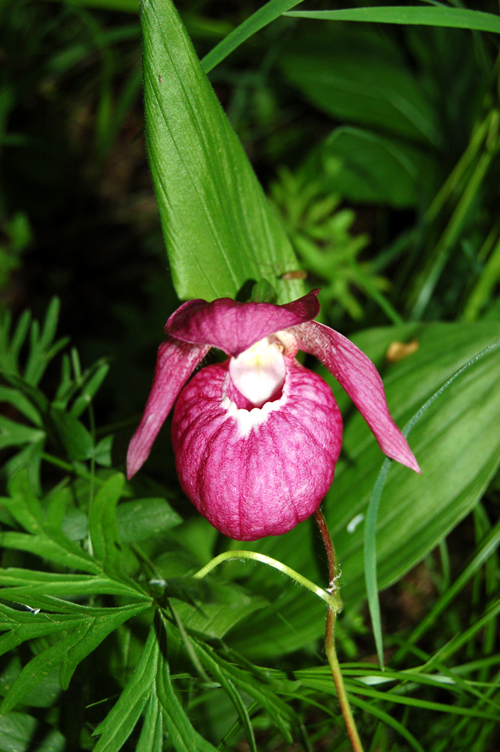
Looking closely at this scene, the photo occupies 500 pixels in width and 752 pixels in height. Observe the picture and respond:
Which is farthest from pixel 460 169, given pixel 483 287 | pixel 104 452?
pixel 104 452

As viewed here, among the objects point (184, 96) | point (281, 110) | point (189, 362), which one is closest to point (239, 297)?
point (189, 362)

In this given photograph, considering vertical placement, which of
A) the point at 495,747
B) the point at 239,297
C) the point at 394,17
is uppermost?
the point at 394,17

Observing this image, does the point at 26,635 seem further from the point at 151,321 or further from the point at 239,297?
the point at 151,321

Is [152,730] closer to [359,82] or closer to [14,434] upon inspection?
[14,434]

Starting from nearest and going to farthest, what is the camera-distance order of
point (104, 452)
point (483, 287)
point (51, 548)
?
1. point (51, 548)
2. point (104, 452)
3. point (483, 287)

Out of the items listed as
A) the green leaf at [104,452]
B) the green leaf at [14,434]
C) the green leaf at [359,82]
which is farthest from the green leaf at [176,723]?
the green leaf at [359,82]

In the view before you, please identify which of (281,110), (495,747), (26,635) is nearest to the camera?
(26,635)

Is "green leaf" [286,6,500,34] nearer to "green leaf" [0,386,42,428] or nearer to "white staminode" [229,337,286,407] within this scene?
"white staminode" [229,337,286,407]
